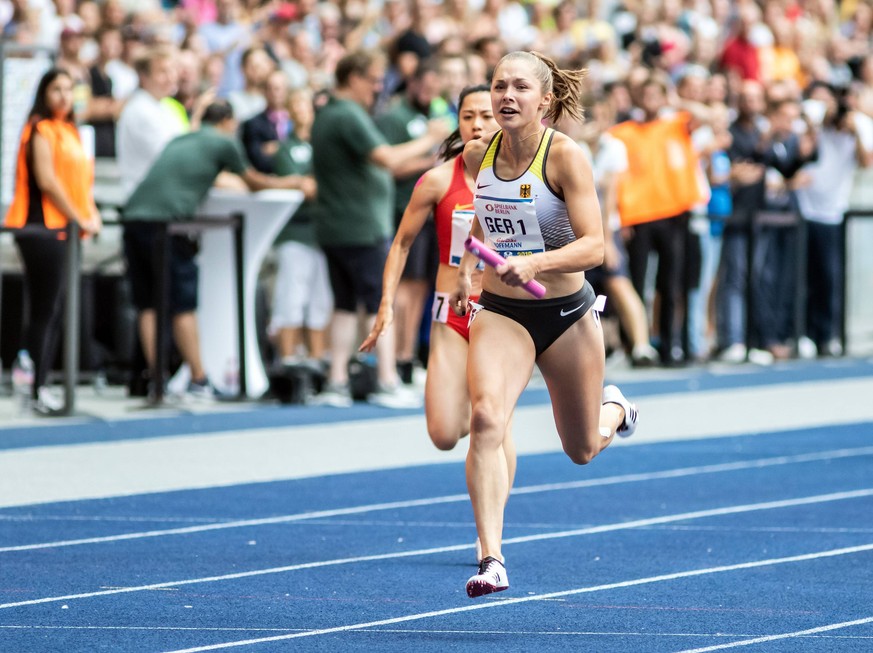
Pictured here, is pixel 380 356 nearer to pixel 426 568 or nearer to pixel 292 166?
pixel 292 166

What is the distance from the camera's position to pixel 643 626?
21.4 feet

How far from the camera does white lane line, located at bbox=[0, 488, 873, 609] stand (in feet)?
23.3

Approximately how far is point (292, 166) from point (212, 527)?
682cm

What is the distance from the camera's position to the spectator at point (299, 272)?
14953mm

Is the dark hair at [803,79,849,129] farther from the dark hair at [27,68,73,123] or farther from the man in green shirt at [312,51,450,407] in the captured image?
the dark hair at [27,68,73,123]

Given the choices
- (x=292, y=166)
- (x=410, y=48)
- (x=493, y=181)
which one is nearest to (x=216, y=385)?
(x=292, y=166)

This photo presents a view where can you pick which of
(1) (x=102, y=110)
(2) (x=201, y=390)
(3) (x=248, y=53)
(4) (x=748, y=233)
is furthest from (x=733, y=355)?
(1) (x=102, y=110)

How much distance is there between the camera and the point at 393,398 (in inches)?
560

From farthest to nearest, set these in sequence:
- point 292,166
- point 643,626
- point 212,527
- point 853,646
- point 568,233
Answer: point 292,166 < point 212,527 < point 568,233 < point 643,626 < point 853,646

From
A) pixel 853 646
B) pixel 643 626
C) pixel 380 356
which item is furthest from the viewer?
pixel 380 356

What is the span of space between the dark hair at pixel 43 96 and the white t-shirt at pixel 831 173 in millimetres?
8673

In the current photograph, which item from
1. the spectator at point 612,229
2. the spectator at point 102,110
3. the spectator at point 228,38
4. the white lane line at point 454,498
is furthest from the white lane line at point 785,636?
the spectator at point 228,38

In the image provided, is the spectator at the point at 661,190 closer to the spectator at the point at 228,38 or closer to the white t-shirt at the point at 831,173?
the white t-shirt at the point at 831,173

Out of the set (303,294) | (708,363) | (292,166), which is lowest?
(708,363)
